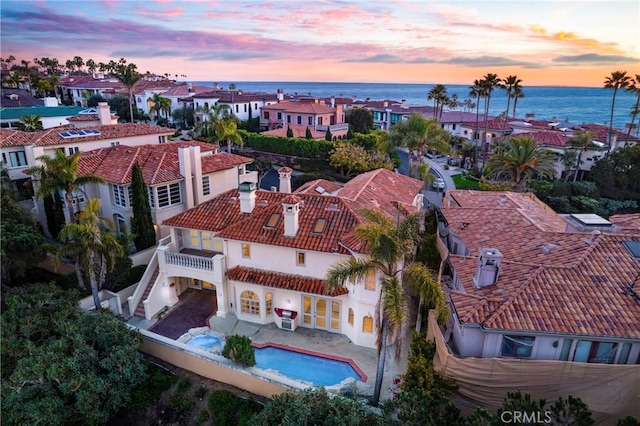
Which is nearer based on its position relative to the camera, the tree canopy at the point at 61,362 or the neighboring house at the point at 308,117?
the tree canopy at the point at 61,362

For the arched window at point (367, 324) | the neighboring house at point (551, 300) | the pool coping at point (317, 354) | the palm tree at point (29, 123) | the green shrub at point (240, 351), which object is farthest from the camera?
the palm tree at point (29, 123)

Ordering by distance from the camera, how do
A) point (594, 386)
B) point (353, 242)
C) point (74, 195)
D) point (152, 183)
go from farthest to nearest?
point (74, 195) < point (152, 183) < point (353, 242) < point (594, 386)

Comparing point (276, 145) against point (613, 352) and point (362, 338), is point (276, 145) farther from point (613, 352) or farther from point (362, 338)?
point (613, 352)

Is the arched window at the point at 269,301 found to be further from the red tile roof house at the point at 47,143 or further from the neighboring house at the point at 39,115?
the neighboring house at the point at 39,115

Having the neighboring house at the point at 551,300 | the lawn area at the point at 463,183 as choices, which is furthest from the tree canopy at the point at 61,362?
the lawn area at the point at 463,183

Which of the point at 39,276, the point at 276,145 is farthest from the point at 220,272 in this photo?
the point at 276,145

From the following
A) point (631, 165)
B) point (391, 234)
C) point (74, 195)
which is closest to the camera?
point (391, 234)

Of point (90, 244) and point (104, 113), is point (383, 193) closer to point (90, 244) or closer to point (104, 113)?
point (90, 244)
